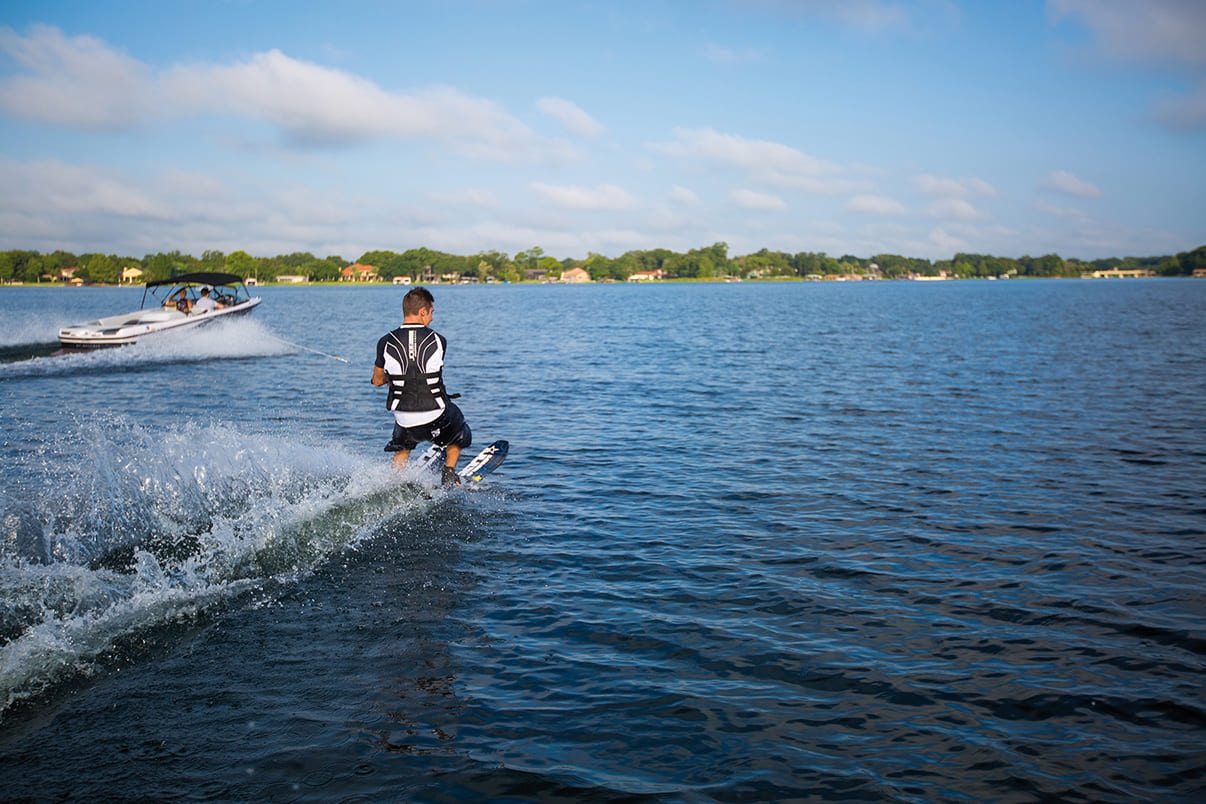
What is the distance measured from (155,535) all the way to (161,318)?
27.5m

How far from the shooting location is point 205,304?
110 feet

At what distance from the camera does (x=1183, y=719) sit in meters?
5.11

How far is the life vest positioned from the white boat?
25222mm

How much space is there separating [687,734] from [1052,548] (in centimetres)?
581

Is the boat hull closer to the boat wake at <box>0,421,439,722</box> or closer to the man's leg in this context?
the boat wake at <box>0,421,439,722</box>

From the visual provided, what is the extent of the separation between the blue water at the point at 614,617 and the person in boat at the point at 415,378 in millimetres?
875

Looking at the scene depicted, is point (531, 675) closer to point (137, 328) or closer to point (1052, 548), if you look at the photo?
point (1052, 548)

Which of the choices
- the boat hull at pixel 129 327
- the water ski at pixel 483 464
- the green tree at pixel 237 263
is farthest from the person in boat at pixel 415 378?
the green tree at pixel 237 263

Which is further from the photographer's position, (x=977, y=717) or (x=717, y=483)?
(x=717, y=483)

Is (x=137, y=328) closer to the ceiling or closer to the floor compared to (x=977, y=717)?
closer to the ceiling

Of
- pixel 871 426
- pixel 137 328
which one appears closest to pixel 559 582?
pixel 871 426

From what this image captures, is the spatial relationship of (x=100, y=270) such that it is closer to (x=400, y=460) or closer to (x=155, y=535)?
(x=400, y=460)

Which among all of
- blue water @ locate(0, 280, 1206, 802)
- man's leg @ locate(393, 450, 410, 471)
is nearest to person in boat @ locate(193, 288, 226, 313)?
blue water @ locate(0, 280, 1206, 802)

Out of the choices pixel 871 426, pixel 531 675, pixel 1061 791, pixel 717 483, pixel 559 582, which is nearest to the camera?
pixel 1061 791
